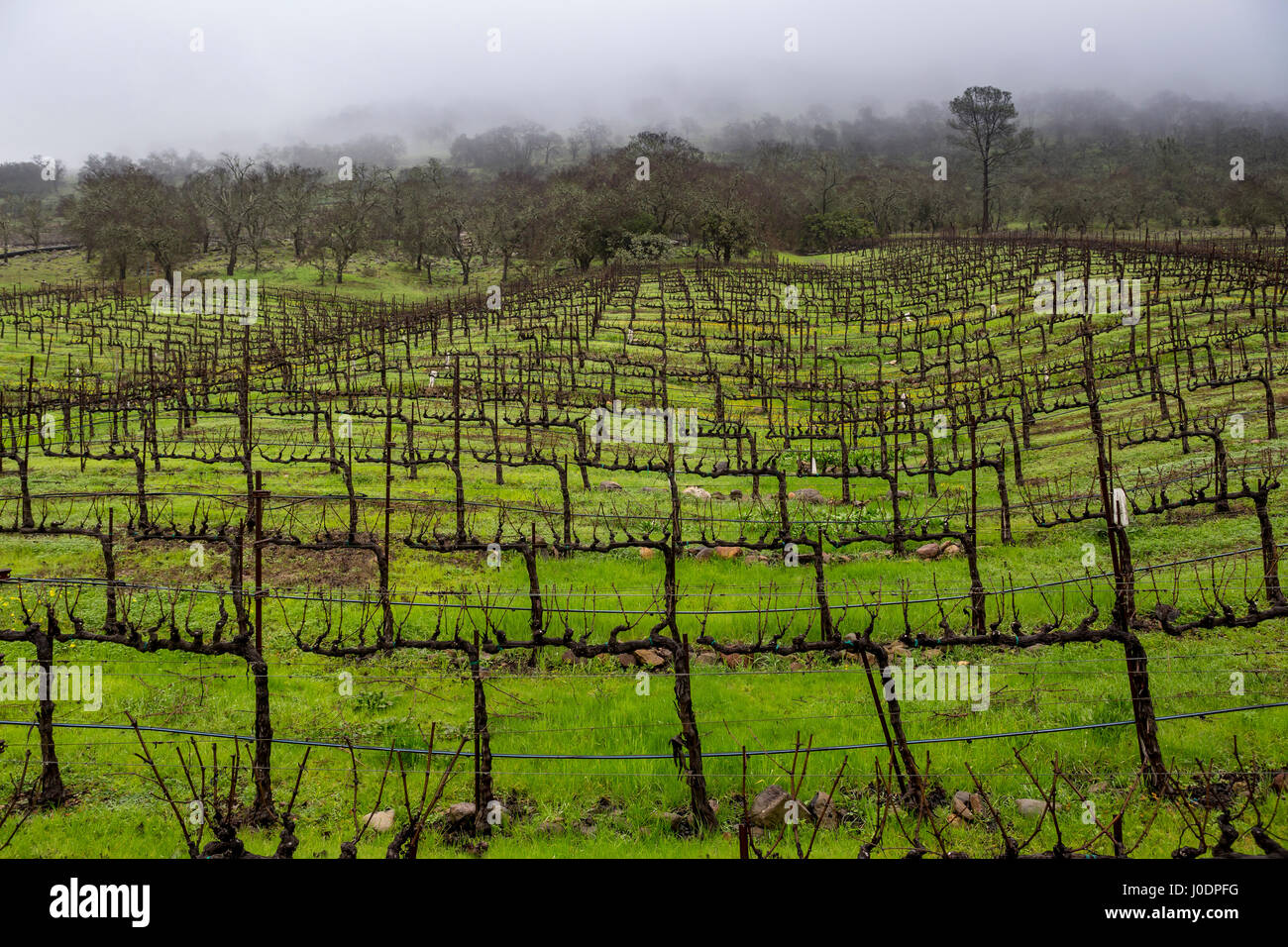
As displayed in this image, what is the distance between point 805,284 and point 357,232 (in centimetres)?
4089

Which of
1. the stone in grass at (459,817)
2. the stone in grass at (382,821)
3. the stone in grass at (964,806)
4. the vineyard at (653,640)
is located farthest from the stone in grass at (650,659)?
the stone in grass at (964,806)

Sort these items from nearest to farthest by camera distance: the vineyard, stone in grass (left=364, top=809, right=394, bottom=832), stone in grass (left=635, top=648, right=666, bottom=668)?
the vineyard → stone in grass (left=364, top=809, right=394, bottom=832) → stone in grass (left=635, top=648, right=666, bottom=668)

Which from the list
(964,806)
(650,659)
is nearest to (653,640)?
(964,806)

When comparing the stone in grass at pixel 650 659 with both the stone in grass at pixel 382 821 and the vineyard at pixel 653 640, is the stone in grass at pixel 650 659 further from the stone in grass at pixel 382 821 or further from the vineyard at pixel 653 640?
the stone in grass at pixel 382 821

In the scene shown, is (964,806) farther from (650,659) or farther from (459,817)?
(650,659)

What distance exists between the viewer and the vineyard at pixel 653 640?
25.8 ft

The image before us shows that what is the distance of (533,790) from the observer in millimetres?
8695

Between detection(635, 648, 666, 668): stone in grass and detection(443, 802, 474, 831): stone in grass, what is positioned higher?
detection(635, 648, 666, 668): stone in grass

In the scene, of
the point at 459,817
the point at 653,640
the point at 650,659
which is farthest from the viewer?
the point at 650,659

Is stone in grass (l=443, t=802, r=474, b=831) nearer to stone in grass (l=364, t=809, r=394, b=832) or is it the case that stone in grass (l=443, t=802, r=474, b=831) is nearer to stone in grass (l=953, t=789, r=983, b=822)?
stone in grass (l=364, t=809, r=394, b=832)

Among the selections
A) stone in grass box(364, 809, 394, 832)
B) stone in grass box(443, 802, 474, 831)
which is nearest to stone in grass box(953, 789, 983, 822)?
stone in grass box(443, 802, 474, 831)

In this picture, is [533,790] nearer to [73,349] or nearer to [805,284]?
[73,349]

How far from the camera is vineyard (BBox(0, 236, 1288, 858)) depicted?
788 cm

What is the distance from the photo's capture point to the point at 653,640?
8359 mm
